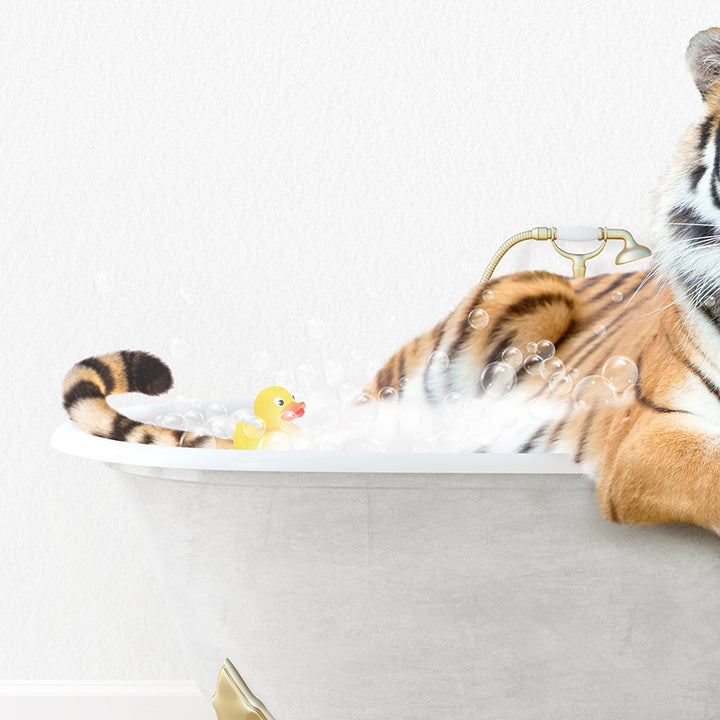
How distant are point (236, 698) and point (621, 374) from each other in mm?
692

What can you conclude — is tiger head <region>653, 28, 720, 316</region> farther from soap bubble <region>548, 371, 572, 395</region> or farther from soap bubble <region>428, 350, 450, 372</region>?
soap bubble <region>428, 350, 450, 372</region>

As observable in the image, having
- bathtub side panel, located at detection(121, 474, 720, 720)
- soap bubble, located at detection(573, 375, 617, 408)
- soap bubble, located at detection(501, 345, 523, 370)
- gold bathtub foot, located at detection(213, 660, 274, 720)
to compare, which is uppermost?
soap bubble, located at detection(573, 375, 617, 408)

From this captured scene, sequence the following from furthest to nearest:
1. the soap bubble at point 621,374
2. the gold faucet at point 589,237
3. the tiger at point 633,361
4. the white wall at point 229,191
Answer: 1. the white wall at point 229,191
2. the gold faucet at point 589,237
3. the soap bubble at point 621,374
4. the tiger at point 633,361

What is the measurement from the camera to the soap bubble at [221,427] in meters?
1.50

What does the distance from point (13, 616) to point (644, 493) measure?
1.43 m

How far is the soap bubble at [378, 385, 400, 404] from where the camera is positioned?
151 cm

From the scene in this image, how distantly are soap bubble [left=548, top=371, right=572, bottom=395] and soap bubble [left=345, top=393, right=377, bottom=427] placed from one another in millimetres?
286

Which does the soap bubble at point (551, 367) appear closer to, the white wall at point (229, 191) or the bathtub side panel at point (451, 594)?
the bathtub side panel at point (451, 594)

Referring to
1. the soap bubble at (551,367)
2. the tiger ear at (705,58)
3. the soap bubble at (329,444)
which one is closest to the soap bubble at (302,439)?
the soap bubble at (329,444)

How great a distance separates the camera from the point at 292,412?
4.58 ft

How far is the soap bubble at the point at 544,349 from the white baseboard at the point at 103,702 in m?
1.00

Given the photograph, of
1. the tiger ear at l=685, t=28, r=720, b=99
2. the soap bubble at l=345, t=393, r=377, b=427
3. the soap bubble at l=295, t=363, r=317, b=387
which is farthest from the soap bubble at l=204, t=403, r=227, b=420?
the tiger ear at l=685, t=28, r=720, b=99

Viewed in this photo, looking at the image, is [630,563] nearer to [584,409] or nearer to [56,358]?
[584,409]

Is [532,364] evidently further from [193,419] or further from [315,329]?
[193,419]
